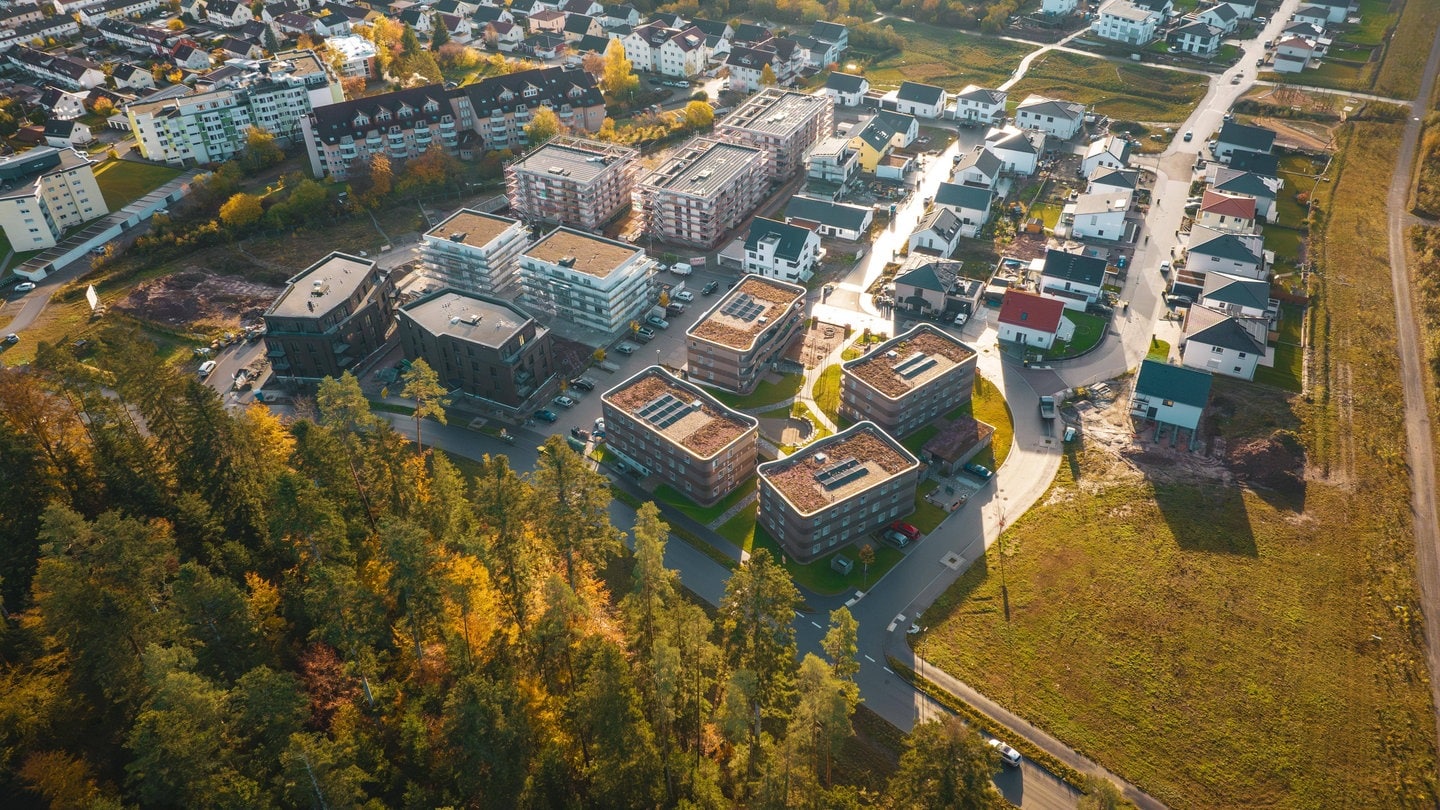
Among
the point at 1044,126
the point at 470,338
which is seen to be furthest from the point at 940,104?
the point at 470,338

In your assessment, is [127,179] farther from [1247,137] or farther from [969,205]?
[1247,137]

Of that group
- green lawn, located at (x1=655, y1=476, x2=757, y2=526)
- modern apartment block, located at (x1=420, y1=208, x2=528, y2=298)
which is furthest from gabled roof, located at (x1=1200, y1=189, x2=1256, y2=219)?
modern apartment block, located at (x1=420, y1=208, x2=528, y2=298)

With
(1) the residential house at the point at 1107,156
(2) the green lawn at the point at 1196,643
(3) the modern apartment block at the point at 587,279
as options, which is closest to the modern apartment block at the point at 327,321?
(3) the modern apartment block at the point at 587,279

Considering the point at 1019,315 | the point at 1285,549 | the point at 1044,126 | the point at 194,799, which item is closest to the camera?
the point at 194,799

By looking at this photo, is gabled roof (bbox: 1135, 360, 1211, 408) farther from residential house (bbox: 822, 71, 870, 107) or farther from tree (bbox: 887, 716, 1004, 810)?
residential house (bbox: 822, 71, 870, 107)

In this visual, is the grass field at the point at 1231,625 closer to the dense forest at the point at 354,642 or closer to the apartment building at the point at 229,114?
the dense forest at the point at 354,642

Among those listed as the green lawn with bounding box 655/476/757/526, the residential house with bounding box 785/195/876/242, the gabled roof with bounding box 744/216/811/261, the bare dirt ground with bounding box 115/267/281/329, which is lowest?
the green lawn with bounding box 655/476/757/526

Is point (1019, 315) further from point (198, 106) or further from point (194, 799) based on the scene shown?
point (198, 106)
